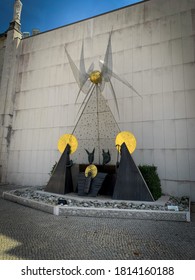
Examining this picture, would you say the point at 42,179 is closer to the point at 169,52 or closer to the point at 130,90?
the point at 130,90

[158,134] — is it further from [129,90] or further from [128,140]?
[129,90]

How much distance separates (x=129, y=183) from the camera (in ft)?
19.2

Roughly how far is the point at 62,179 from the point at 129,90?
4838mm

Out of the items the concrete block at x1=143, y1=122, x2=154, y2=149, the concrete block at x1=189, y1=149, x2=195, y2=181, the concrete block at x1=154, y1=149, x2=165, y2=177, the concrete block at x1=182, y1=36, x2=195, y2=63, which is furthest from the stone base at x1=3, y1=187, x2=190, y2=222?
the concrete block at x1=182, y1=36, x2=195, y2=63

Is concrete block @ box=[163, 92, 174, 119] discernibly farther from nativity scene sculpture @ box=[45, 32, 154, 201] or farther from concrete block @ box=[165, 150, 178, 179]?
concrete block @ box=[165, 150, 178, 179]

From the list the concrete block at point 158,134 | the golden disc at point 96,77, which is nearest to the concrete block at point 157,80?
the concrete block at point 158,134

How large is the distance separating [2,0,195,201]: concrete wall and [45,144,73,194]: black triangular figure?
97.7 inches

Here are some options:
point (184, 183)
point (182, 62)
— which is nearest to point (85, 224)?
point (184, 183)

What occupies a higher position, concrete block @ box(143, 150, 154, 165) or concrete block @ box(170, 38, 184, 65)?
concrete block @ box(170, 38, 184, 65)

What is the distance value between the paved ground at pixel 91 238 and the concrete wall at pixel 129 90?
389 centimetres

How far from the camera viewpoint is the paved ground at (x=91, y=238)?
9.12ft

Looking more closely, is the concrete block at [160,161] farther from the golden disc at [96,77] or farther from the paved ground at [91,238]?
the golden disc at [96,77]

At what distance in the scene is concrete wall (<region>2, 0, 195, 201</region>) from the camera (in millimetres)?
7508

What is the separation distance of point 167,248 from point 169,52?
7.71 meters
